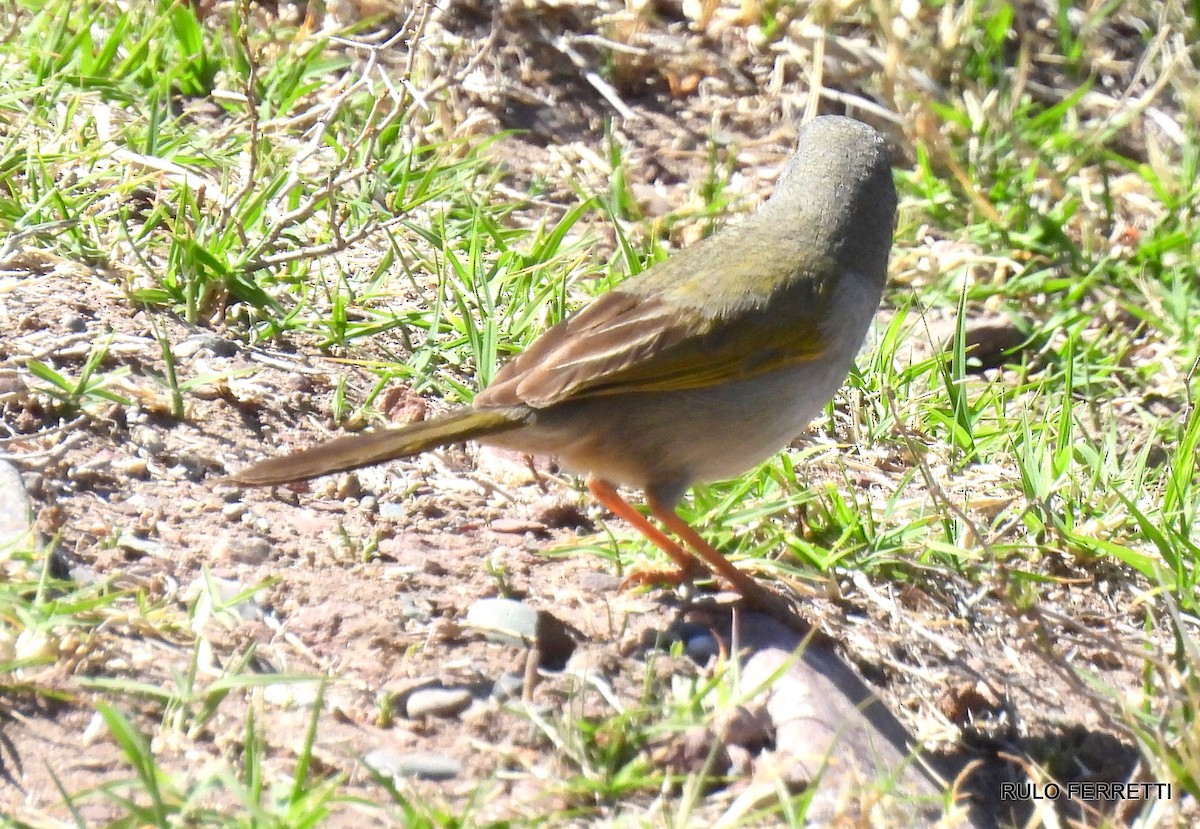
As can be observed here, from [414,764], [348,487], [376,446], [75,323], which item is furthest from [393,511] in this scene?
[414,764]

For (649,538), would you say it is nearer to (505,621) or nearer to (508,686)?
(505,621)

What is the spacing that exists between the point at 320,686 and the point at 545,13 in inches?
188

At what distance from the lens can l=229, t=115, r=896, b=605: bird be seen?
13.5 feet

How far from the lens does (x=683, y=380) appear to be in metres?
4.24

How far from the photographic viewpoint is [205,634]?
11.4ft

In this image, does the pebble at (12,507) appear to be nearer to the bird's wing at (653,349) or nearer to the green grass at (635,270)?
the green grass at (635,270)

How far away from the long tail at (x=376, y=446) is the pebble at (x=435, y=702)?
694 millimetres

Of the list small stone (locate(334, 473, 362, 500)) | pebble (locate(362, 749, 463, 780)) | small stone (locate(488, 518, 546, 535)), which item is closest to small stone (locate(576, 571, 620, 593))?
small stone (locate(488, 518, 546, 535))

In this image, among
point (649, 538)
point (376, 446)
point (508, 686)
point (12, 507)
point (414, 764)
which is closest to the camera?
point (414, 764)

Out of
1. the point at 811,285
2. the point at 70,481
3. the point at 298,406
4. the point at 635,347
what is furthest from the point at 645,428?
the point at 70,481

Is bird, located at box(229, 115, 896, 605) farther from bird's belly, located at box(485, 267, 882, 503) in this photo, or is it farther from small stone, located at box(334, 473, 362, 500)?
small stone, located at box(334, 473, 362, 500)

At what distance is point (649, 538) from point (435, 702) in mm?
1181

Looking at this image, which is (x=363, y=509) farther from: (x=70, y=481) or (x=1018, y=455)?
(x=1018, y=455)

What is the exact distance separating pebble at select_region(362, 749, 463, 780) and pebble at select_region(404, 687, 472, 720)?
0.15 meters
